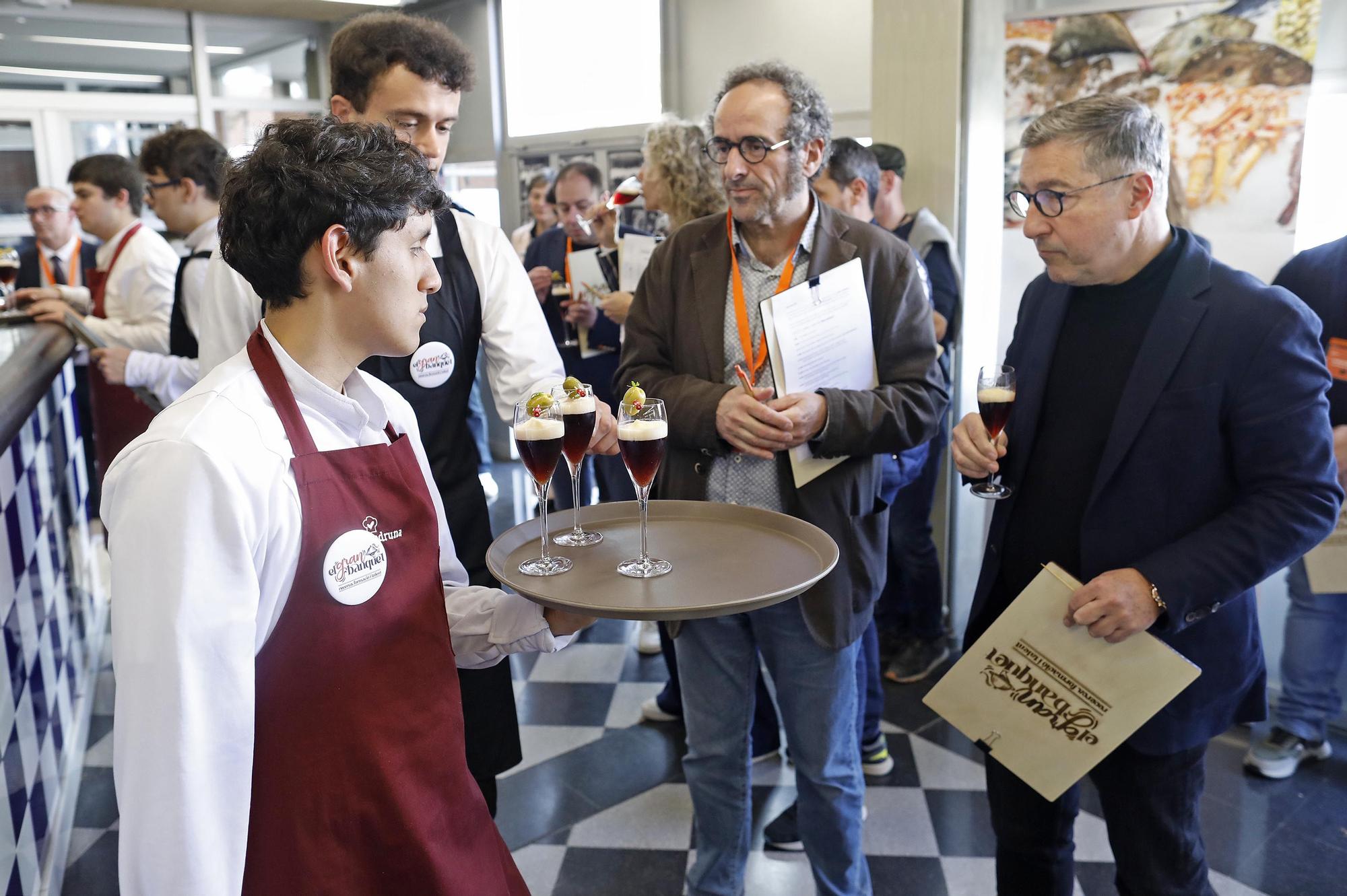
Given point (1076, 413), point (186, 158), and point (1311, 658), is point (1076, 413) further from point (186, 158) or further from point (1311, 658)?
point (186, 158)

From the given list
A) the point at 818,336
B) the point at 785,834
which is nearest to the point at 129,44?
the point at 818,336

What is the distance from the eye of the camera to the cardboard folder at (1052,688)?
1628 mm

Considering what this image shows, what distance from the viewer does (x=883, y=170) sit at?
11.6ft

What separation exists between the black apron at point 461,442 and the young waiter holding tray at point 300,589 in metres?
0.49

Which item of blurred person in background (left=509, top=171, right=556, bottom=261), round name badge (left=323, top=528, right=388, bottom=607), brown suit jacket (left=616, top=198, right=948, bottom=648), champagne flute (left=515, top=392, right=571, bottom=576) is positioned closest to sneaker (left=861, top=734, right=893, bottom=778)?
brown suit jacket (left=616, top=198, right=948, bottom=648)

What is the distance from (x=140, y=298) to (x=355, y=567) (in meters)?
3.34

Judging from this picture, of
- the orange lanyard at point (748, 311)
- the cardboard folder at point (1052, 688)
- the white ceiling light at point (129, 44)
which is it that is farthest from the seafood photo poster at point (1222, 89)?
the white ceiling light at point (129, 44)

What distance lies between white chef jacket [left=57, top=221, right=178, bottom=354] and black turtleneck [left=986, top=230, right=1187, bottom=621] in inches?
134

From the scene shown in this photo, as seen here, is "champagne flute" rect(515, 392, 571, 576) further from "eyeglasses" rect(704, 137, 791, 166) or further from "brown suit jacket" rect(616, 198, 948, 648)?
"eyeglasses" rect(704, 137, 791, 166)

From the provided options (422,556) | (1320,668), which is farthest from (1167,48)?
(422,556)

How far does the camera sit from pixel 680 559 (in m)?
1.50

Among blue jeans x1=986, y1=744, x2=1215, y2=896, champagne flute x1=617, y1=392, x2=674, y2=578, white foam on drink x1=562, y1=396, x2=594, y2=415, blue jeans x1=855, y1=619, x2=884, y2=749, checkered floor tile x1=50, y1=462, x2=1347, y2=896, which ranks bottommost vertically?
checkered floor tile x1=50, y1=462, x2=1347, y2=896

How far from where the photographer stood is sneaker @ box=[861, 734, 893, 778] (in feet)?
9.74

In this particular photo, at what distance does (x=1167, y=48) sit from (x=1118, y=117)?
179cm
